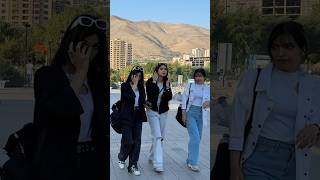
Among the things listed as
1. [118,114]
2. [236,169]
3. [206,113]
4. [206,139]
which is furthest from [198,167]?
[236,169]

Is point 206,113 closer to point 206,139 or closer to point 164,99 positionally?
point 164,99

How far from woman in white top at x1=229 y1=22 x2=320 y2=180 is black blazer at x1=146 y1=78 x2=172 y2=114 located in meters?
4.98

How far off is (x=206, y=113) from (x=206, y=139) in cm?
304

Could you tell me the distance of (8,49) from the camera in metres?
3.54

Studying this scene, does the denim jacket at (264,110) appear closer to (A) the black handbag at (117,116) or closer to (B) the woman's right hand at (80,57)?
(B) the woman's right hand at (80,57)

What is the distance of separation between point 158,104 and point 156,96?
129mm

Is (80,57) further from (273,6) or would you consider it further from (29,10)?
(273,6)

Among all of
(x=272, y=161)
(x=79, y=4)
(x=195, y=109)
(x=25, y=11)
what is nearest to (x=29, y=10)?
(x=25, y=11)

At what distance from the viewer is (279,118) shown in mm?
2396

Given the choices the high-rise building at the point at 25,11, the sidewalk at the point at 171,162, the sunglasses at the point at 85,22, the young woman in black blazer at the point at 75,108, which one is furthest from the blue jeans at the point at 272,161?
the sidewalk at the point at 171,162

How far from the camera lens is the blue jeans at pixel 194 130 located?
7.46m

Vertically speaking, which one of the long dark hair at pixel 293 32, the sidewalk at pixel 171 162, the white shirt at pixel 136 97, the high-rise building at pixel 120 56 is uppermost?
the high-rise building at pixel 120 56

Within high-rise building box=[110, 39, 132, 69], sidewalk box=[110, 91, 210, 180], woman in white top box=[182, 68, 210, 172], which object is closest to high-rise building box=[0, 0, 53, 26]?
sidewalk box=[110, 91, 210, 180]

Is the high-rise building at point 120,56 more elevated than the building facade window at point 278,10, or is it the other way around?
the high-rise building at point 120,56
